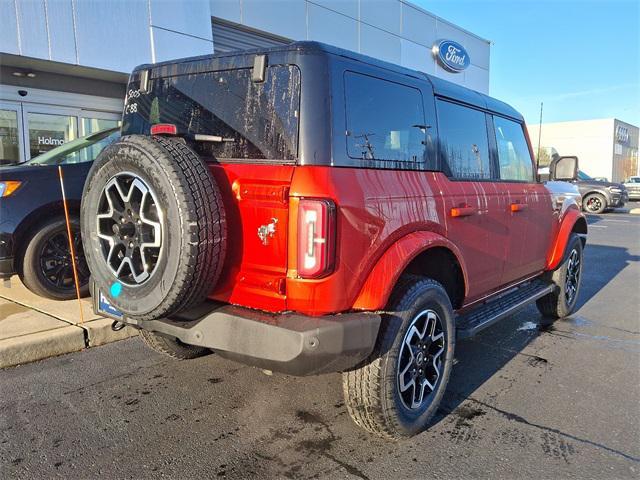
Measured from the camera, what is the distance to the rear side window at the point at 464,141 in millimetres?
3424

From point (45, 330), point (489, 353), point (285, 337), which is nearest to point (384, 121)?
point (285, 337)

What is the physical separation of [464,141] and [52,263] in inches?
164

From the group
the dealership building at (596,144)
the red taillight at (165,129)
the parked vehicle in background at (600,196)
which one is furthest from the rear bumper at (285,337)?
the dealership building at (596,144)

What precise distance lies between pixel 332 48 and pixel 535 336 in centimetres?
357

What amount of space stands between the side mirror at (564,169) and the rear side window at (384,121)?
98.5 inches

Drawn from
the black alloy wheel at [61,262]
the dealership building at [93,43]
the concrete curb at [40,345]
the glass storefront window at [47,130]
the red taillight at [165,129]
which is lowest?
the concrete curb at [40,345]

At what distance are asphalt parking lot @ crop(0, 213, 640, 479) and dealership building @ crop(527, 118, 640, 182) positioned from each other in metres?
58.8

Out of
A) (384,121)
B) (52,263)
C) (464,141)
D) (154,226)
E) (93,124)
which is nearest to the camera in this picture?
(154,226)

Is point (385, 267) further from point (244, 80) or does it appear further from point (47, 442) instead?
point (47, 442)

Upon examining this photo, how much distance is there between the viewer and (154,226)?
8.09ft

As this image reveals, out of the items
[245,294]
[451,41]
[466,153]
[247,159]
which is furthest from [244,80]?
[451,41]

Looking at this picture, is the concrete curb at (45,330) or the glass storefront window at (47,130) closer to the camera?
the concrete curb at (45,330)

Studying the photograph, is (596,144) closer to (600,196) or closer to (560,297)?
(600,196)

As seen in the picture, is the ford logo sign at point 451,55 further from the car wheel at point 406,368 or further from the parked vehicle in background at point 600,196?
the car wheel at point 406,368
